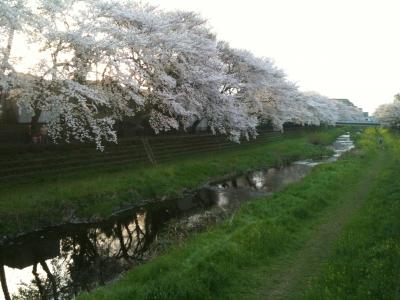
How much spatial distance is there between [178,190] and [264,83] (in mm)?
26355

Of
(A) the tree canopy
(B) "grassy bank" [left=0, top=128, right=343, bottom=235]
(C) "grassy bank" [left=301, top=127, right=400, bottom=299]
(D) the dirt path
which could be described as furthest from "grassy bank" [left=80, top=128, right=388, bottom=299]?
(A) the tree canopy

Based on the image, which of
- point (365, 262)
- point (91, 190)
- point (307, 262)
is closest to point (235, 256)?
point (307, 262)

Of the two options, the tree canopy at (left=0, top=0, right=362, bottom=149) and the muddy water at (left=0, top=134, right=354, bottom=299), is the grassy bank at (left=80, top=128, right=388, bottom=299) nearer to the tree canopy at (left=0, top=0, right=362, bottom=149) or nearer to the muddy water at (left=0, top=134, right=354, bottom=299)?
the muddy water at (left=0, top=134, right=354, bottom=299)

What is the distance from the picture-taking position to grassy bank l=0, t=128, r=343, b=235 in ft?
55.8

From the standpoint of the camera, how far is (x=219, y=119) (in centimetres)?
3741

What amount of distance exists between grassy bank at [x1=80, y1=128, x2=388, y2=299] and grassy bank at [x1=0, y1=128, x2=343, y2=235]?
6.47 metres

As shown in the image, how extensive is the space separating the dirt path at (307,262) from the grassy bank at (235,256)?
0.21 m

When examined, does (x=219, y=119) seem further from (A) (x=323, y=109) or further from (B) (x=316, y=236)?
(A) (x=323, y=109)

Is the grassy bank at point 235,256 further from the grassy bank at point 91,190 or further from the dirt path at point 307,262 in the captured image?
the grassy bank at point 91,190

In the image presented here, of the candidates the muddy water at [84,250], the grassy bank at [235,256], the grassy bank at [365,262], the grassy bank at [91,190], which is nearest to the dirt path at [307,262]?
the grassy bank at [235,256]

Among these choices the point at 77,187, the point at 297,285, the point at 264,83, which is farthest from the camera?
the point at 264,83

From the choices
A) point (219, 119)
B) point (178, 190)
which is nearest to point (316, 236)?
point (178, 190)

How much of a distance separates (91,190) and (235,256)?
10682mm

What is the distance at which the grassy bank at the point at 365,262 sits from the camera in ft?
27.3
